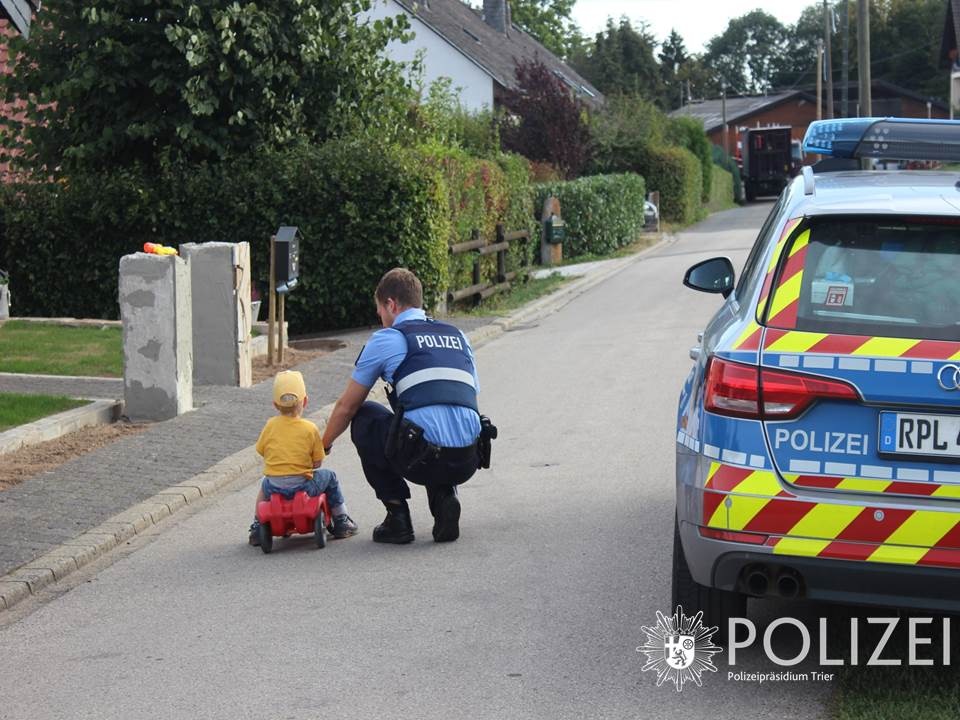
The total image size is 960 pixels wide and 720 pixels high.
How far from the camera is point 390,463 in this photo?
7094mm

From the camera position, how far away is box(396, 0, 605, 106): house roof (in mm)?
53250

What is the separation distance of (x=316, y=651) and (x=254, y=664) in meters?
0.26

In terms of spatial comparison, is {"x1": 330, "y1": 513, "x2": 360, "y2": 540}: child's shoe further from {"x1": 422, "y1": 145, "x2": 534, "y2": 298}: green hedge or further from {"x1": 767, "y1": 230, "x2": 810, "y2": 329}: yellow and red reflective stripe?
{"x1": 422, "y1": 145, "x2": 534, "y2": 298}: green hedge

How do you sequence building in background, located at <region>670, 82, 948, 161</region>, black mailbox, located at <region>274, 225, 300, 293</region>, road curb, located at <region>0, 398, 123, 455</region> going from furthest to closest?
1. building in background, located at <region>670, 82, 948, 161</region>
2. black mailbox, located at <region>274, 225, 300, 293</region>
3. road curb, located at <region>0, 398, 123, 455</region>

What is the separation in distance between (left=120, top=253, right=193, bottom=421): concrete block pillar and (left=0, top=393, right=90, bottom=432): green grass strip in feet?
1.68

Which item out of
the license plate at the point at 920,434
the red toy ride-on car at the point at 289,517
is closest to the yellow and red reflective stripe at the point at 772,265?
the license plate at the point at 920,434

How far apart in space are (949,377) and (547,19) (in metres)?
88.7

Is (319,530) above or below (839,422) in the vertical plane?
below

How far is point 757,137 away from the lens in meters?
70.8

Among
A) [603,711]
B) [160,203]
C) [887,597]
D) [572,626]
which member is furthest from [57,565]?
[160,203]

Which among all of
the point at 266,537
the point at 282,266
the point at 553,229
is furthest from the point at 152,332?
the point at 553,229

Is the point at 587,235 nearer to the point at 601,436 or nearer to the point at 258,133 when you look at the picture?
the point at 258,133

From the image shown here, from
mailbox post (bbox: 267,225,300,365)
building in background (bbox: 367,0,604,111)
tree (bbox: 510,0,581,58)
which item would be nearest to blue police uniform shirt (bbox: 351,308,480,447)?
mailbox post (bbox: 267,225,300,365)

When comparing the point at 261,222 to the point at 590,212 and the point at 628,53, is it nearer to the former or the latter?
the point at 590,212
